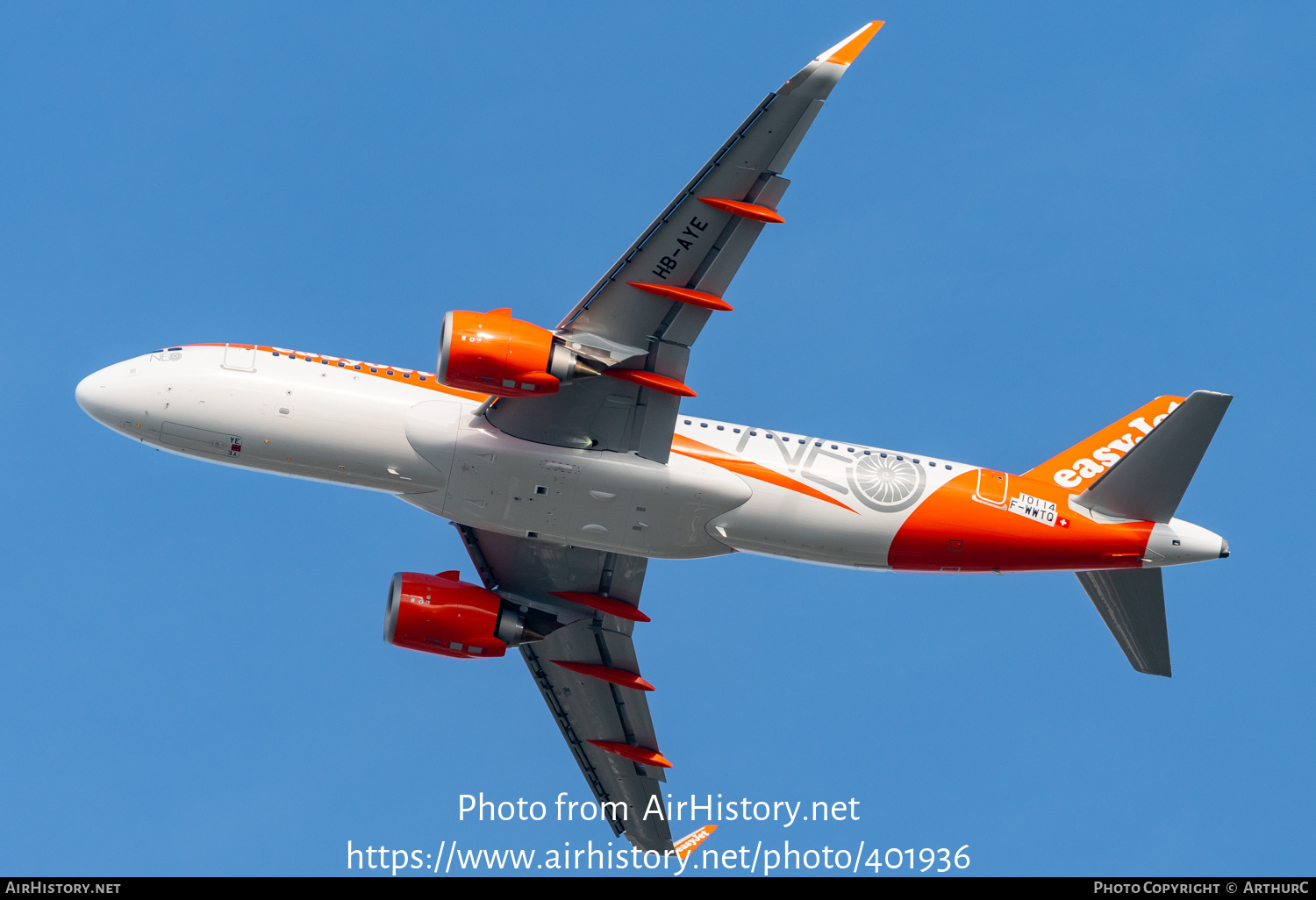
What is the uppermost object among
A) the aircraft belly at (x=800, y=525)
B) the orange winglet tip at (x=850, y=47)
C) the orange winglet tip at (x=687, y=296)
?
the orange winglet tip at (x=850, y=47)

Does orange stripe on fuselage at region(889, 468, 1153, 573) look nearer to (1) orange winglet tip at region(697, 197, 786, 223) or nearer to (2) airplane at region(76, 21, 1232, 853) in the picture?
(2) airplane at region(76, 21, 1232, 853)

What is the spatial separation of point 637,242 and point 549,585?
13.7 metres

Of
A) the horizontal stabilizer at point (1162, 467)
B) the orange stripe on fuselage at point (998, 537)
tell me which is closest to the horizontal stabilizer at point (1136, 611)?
the orange stripe on fuselage at point (998, 537)

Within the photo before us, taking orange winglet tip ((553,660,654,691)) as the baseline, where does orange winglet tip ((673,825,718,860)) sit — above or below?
below

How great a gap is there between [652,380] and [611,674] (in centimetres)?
1243

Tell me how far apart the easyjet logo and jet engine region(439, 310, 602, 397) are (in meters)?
15.9

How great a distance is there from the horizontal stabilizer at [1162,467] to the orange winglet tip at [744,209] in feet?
42.7

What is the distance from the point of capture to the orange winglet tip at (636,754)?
145 feet

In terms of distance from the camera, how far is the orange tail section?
39656 mm

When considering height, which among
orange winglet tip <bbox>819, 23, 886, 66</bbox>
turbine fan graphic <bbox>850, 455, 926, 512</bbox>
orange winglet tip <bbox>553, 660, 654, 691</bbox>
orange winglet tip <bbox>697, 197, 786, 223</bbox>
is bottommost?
orange winglet tip <bbox>553, 660, 654, 691</bbox>

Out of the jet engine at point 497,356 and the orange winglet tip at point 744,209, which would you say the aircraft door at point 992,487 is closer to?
the orange winglet tip at point 744,209

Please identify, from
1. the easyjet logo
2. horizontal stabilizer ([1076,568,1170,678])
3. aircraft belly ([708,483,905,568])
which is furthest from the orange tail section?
aircraft belly ([708,483,905,568])

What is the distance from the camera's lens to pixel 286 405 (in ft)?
118

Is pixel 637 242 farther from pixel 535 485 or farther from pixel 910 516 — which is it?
pixel 910 516
